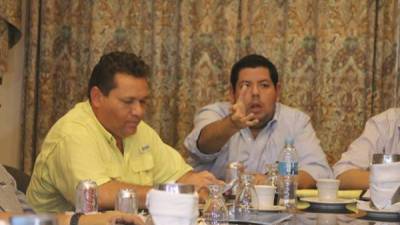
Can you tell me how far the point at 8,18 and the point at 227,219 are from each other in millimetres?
2128

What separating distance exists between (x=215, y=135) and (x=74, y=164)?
3.09ft

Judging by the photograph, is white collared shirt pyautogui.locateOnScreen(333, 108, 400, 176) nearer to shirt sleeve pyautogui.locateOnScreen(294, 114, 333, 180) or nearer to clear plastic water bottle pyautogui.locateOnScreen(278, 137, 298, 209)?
shirt sleeve pyautogui.locateOnScreen(294, 114, 333, 180)

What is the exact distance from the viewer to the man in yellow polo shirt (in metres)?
2.28

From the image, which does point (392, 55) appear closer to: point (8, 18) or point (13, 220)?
point (8, 18)

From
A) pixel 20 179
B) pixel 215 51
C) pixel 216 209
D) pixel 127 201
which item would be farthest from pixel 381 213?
pixel 215 51

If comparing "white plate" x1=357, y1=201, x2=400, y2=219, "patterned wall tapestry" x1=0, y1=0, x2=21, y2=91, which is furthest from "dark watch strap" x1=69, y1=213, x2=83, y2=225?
"patterned wall tapestry" x1=0, y1=0, x2=21, y2=91

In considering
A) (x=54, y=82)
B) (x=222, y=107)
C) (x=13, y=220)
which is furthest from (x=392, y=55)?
(x=13, y=220)

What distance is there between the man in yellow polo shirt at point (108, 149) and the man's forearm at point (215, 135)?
0.31 metres

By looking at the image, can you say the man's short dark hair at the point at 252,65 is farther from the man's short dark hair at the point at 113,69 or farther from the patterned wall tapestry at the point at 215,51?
the man's short dark hair at the point at 113,69

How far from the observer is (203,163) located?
3.24 meters

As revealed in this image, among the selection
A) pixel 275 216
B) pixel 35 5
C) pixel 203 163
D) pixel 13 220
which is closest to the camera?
pixel 13 220

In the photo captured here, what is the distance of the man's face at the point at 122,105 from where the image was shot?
253cm

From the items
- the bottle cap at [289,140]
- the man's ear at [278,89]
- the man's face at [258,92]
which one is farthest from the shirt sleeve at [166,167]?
the man's ear at [278,89]

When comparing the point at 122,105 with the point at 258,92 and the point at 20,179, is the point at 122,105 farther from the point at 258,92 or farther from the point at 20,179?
the point at 258,92
